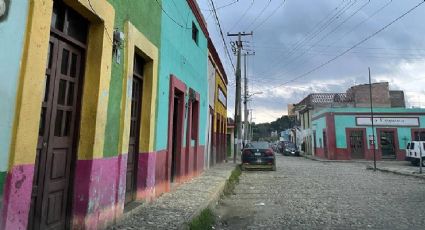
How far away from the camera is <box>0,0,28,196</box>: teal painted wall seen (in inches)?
122

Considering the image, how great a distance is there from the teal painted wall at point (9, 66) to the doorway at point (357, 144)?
30700 mm

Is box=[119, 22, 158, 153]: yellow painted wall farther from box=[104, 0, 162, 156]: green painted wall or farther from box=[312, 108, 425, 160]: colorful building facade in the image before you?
box=[312, 108, 425, 160]: colorful building facade

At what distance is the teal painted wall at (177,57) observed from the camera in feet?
26.1

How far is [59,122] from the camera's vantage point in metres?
4.35

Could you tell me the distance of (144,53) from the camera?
6.63m

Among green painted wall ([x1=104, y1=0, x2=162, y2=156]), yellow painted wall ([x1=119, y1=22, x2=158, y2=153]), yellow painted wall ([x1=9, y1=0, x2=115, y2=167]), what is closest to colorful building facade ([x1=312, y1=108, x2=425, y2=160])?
yellow painted wall ([x1=119, y1=22, x2=158, y2=153])

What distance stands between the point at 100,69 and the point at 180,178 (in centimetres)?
607

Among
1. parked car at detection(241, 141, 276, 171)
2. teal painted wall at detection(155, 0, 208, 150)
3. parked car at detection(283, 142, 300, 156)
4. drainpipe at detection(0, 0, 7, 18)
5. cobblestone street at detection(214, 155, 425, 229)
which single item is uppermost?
teal painted wall at detection(155, 0, 208, 150)

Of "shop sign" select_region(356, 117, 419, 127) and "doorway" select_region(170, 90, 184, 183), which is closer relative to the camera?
"doorway" select_region(170, 90, 184, 183)

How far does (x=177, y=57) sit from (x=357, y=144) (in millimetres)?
25333

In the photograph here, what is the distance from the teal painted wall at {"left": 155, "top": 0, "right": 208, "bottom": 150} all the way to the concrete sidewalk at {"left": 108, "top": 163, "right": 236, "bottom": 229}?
1.23 meters

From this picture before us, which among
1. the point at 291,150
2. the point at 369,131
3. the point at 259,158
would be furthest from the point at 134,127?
the point at 291,150

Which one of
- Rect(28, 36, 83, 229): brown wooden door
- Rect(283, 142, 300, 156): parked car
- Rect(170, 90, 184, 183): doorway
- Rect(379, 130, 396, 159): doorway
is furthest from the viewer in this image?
Rect(283, 142, 300, 156): parked car

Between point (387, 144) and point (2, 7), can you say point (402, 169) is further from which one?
point (2, 7)
